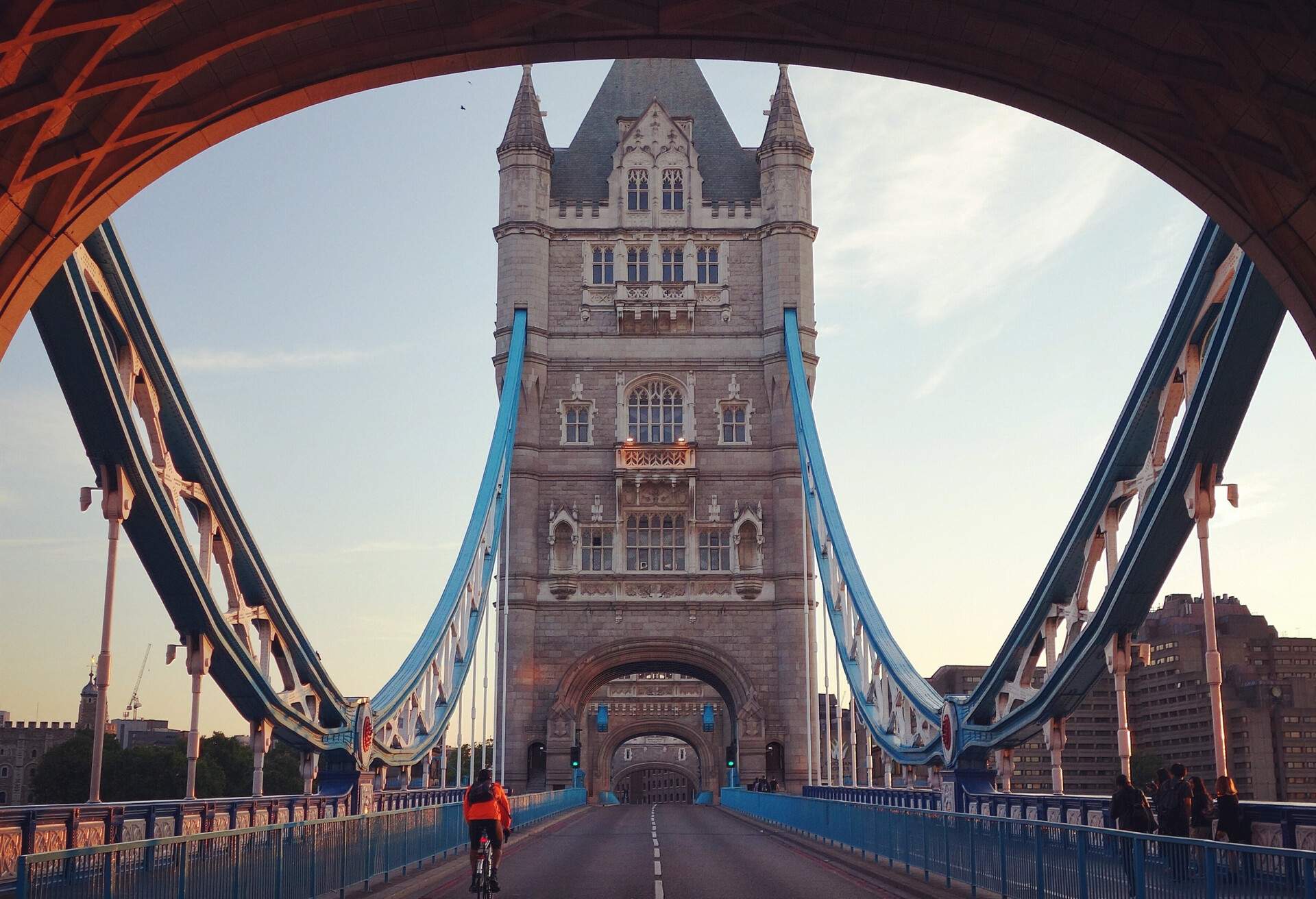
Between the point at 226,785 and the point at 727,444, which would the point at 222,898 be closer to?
the point at 727,444

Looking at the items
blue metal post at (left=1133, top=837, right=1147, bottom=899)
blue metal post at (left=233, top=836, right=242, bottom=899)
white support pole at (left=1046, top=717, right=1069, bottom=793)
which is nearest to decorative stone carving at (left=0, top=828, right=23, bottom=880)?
blue metal post at (left=233, top=836, right=242, bottom=899)

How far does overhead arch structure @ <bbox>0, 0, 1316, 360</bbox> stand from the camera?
1303 centimetres

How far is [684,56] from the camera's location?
14.8 metres

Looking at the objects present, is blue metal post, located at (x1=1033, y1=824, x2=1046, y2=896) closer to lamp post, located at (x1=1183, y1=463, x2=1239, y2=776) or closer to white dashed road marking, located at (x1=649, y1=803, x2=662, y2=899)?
lamp post, located at (x1=1183, y1=463, x2=1239, y2=776)

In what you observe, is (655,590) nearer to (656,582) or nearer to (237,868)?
(656,582)

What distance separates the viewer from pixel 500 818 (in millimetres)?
16531

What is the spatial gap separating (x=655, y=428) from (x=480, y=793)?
3980 cm

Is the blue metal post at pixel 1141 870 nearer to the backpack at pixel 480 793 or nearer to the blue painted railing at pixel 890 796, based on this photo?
the backpack at pixel 480 793

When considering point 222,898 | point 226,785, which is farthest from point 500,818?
point 226,785

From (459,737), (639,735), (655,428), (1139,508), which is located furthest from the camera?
(639,735)

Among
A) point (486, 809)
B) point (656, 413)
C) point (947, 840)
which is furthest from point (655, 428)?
point (486, 809)

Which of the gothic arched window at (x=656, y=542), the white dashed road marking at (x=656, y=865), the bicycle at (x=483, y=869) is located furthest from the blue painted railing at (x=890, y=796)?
the gothic arched window at (x=656, y=542)

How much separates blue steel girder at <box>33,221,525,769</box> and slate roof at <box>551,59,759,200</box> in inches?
1086

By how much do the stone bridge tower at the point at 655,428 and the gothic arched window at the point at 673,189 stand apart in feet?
0.24
